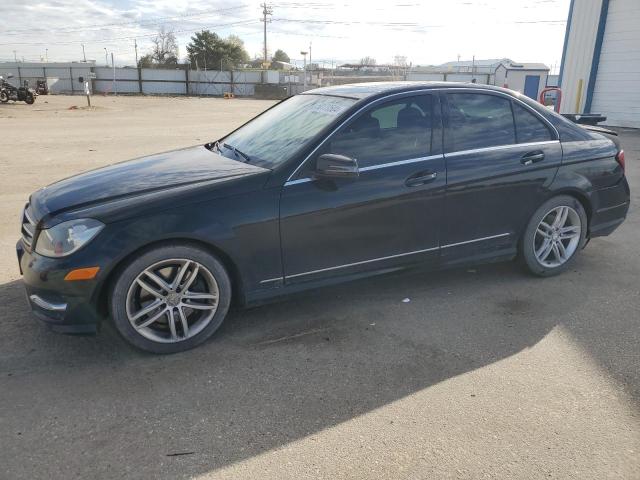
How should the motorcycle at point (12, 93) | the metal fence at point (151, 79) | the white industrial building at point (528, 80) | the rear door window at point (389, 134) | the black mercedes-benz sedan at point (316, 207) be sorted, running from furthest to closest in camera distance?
the metal fence at point (151, 79) < the white industrial building at point (528, 80) < the motorcycle at point (12, 93) < the rear door window at point (389, 134) < the black mercedes-benz sedan at point (316, 207)

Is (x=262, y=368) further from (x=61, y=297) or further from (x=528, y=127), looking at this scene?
(x=528, y=127)

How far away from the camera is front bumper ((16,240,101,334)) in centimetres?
303

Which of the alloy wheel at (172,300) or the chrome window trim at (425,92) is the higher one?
the chrome window trim at (425,92)

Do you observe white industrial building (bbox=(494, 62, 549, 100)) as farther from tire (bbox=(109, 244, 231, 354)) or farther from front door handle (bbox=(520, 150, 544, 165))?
tire (bbox=(109, 244, 231, 354))

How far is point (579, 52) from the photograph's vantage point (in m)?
18.5

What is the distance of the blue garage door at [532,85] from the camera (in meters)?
29.1

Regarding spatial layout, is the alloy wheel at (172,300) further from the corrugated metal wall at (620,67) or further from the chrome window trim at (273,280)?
the corrugated metal wall at (620,67)

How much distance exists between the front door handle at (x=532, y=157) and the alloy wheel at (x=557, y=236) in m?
0.48

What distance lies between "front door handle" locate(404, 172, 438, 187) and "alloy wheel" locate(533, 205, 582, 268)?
4.07 feet

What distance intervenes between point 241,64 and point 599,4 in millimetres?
63634

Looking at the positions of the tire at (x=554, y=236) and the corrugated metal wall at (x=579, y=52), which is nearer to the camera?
the tire at (x=554, y=236)

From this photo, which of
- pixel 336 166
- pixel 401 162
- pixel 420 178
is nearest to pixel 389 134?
pixel 401 162

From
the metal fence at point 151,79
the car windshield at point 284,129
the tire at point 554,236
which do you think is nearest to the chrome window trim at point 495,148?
the tire at point 554,236

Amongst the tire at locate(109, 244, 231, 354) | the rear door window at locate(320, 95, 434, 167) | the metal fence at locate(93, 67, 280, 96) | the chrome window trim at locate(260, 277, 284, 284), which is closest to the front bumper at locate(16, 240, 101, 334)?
the tire at locate(109, 244, 231, 354)
